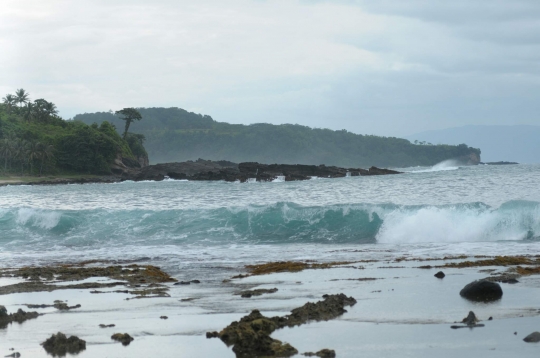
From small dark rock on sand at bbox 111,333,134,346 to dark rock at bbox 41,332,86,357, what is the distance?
479 millimetres

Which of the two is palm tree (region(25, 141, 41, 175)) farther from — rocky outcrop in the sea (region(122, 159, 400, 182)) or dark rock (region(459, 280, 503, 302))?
dark rock (region(459, 280, 503, 302))

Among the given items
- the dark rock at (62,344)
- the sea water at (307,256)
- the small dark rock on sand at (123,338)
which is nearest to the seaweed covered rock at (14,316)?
the sea water at (307,256)

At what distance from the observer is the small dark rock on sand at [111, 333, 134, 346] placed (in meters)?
9.77

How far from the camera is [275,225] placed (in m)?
31.7

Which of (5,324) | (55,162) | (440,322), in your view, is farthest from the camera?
(55,162)

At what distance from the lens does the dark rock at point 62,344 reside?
9.33 metres

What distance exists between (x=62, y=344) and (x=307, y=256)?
13378 mm

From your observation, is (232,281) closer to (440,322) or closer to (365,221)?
(440,322)

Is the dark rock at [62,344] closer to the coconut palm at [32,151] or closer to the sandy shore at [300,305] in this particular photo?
the sandy shore at [300,305]

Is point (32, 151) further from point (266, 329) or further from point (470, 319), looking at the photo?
point (470, 319)

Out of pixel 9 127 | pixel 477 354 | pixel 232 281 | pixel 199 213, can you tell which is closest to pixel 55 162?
pixel 9 127

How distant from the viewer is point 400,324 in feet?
33.9

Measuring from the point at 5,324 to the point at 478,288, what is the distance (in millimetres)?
7967

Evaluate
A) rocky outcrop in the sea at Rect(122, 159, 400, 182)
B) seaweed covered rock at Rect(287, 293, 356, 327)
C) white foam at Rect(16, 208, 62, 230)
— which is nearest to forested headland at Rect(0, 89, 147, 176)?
rocky outcrop in the sea at Rect(122, 159, 400, 182)
